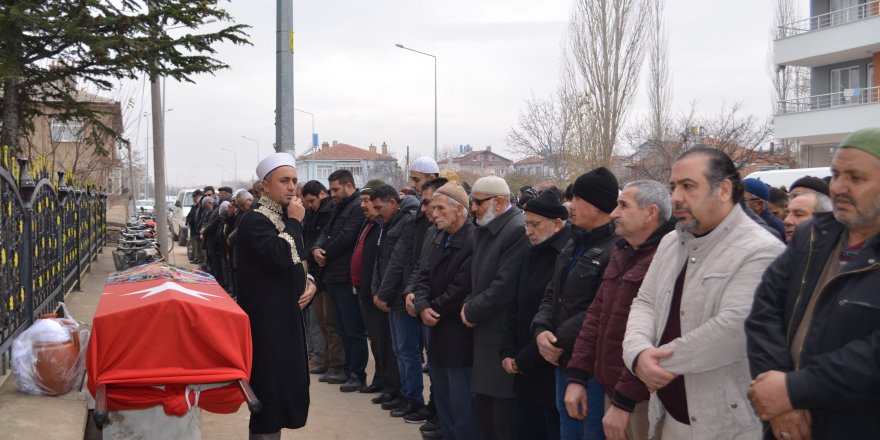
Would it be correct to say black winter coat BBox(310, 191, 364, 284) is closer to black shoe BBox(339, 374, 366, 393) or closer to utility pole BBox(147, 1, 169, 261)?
black shoe BBox(339, 374, 366, 393)

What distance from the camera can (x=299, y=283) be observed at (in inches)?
Result: 196

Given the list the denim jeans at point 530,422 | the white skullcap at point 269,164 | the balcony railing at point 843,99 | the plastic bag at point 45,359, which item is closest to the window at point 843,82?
the balcony railing at point 843,99

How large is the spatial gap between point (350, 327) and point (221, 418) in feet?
6.18

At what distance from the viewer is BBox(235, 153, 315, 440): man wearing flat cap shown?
15.8ft

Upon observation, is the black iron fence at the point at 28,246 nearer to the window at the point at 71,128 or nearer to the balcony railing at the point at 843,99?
the window at the point at 71,128

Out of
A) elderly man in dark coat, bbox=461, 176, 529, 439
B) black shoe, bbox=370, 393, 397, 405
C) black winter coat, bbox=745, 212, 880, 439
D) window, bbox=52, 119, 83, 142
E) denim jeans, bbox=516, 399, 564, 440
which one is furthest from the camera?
window, bbox=52, 119, 83, 142

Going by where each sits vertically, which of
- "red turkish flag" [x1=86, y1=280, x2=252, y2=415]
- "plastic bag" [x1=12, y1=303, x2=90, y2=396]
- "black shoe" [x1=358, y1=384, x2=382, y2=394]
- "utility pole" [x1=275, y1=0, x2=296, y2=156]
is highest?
"utility pole" [x1=275, y1=0, x2=296, y2=156]

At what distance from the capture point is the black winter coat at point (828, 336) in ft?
8.48

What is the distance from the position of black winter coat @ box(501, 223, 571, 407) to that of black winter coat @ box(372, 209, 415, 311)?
2.25 m

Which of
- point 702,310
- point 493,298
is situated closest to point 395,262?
point 493,298

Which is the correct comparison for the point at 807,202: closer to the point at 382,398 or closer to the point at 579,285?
the point at 579,285

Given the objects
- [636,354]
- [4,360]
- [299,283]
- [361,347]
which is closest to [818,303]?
[636,354]

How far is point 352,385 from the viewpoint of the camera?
868cm

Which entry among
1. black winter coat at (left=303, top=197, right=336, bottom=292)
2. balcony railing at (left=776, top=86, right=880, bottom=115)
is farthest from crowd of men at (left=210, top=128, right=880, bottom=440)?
balcony railing at (left=776, top=86, right=880, bottom=115)
